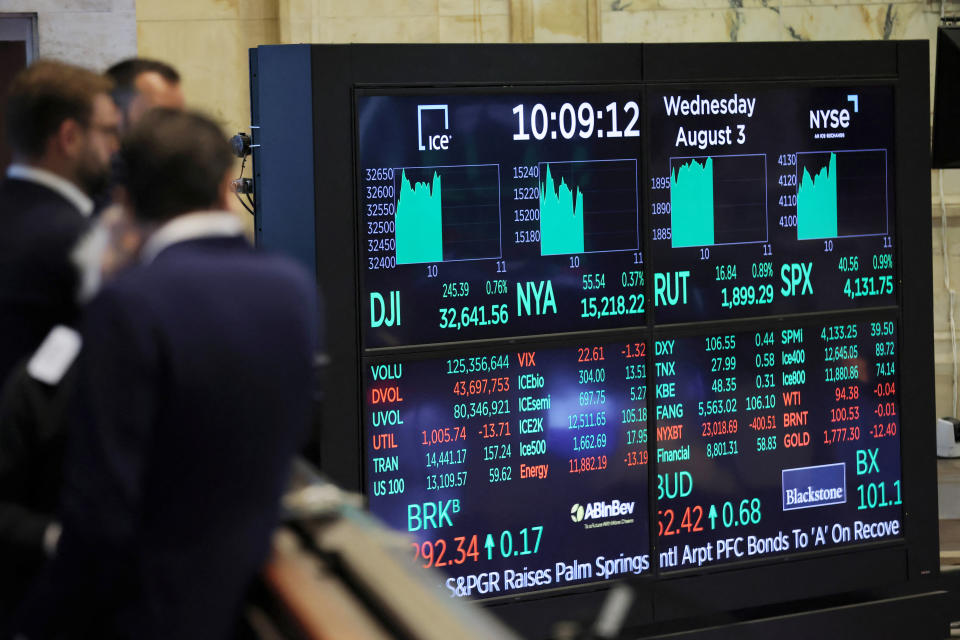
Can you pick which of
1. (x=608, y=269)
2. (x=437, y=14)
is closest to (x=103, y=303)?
(x=608, y=269)

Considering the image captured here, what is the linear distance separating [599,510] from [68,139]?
2.85 metres

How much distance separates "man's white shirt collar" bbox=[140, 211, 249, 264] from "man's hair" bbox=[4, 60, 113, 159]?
52 centimetres

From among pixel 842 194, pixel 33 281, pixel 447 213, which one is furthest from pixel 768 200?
pixel 33 281

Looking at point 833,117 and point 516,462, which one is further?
point 833,117

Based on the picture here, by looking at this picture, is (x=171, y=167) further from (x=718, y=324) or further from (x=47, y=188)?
(x=718, y=324)

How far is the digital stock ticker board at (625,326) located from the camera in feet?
14.7

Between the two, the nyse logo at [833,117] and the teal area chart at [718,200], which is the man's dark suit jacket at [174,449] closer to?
the teal area chart at [718,200]

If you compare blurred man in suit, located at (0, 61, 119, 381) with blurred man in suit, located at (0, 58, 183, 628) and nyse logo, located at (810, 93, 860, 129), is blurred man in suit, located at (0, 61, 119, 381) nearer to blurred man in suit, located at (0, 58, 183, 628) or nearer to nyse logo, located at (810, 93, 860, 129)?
blurred man in suit, located at (0, 58, 183, 628)

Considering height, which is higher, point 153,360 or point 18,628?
point 153,360

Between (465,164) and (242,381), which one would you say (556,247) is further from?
(242,381)

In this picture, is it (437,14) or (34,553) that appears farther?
(437,14)

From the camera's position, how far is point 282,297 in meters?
1.89

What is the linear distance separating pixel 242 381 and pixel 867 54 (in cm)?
390

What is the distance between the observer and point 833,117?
16.5ft
